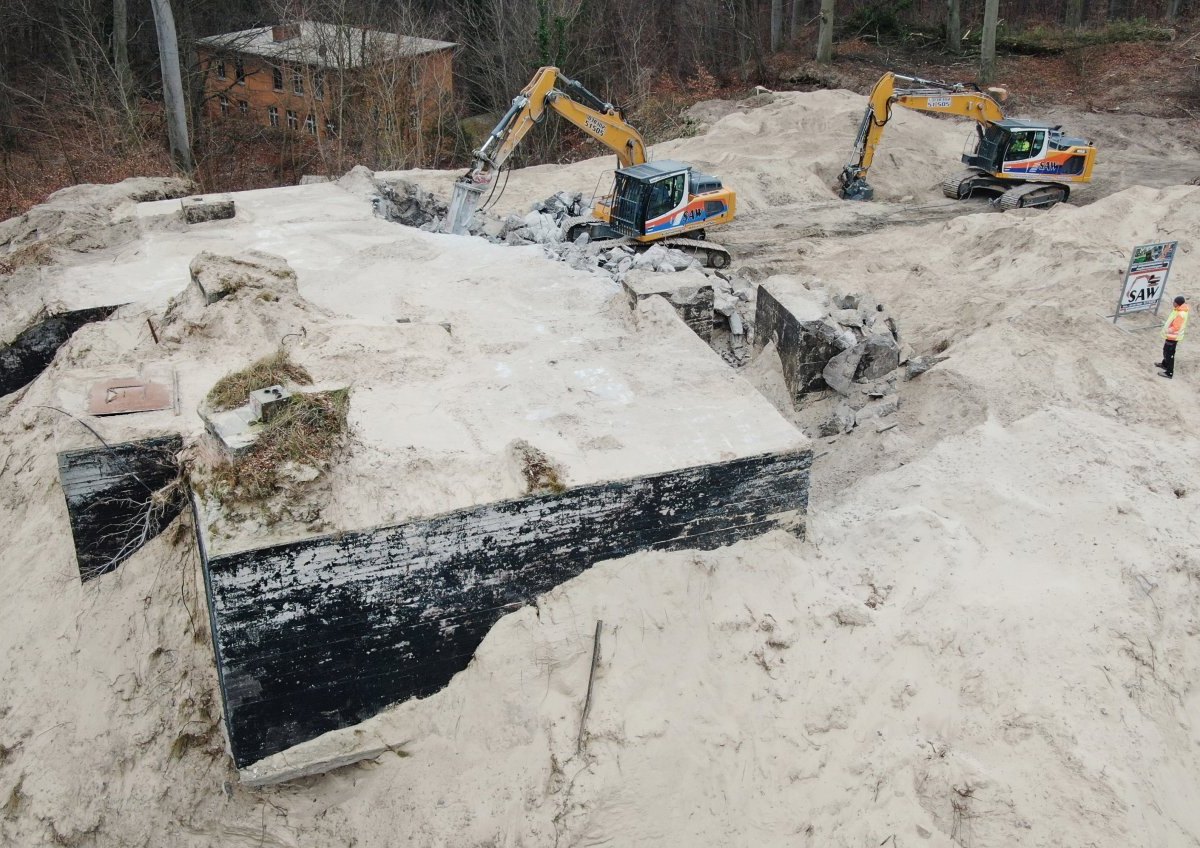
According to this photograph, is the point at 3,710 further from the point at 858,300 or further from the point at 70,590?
the point at 858,300

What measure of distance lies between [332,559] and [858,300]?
771cm

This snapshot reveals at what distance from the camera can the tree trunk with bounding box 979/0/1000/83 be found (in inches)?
959

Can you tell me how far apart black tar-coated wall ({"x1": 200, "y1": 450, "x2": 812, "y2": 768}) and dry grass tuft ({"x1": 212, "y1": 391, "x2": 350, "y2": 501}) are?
49cm

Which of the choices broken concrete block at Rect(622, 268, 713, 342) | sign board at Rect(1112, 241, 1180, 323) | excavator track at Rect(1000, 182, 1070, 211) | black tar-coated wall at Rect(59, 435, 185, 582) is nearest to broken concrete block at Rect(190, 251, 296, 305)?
black tar-coated wall at Rect(59, 435, 185, 582)

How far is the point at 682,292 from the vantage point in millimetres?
10055

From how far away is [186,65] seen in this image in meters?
22.7

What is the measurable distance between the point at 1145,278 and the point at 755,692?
751cm

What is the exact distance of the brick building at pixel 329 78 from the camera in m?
20.8

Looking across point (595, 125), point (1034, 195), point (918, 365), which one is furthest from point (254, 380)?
point (1034, 195)

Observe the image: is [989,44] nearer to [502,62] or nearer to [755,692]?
[502,62]

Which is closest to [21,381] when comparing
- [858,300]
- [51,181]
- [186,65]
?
[858,300]

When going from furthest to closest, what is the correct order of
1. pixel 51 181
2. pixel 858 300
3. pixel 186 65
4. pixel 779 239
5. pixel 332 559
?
pixel 186 65 → pixel 51 181 → pixel 779 239 → pixel 858 300 → pixel 332 559

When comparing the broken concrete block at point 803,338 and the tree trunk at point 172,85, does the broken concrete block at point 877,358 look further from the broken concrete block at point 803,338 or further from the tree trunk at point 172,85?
the tree trunk at point 172,85

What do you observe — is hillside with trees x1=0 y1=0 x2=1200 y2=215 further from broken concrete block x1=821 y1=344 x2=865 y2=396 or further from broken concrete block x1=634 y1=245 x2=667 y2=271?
broken concrete block x1=821 y1=344 x2=865 y2=396
